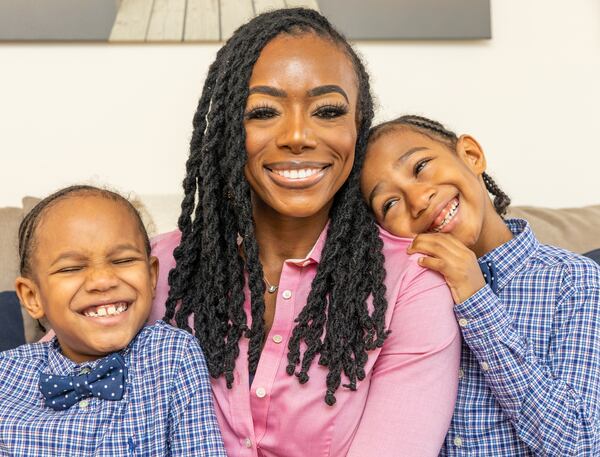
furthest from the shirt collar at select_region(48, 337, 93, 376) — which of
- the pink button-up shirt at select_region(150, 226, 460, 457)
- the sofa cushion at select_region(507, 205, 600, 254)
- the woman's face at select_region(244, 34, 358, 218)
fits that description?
the sofa cushion at select_region(507, 205, 600, 254)

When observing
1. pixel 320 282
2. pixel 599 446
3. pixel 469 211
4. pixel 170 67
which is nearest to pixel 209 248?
pixel 320 282

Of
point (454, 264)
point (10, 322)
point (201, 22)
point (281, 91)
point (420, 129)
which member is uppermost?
point (201, 22)

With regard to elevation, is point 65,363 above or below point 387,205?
below

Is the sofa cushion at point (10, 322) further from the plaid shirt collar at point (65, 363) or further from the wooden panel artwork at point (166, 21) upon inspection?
the wooden panel artwork at point (166, 21)

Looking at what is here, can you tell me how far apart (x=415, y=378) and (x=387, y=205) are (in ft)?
1.23

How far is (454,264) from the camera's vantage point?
55.7 inches

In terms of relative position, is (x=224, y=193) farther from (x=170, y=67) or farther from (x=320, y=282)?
(x=170, y=67)

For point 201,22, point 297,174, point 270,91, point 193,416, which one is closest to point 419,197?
point 297,174

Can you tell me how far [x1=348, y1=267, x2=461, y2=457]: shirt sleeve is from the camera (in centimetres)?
134

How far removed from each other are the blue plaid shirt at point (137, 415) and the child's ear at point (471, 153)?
69 cm

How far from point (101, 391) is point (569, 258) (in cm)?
92

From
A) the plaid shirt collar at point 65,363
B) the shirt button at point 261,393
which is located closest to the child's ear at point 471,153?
the shirt button at point 261,393

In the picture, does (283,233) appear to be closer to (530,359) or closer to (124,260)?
(124,260)

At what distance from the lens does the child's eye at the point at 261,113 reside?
4.63ft
